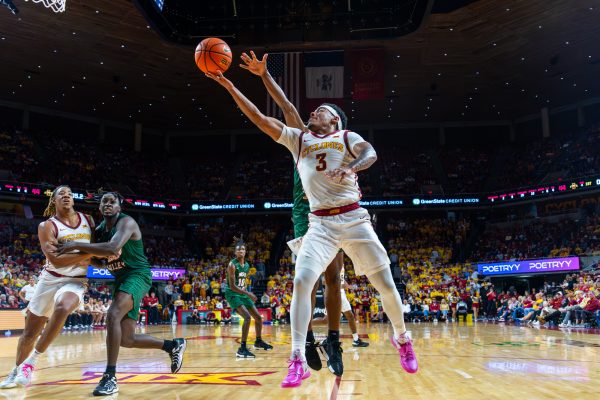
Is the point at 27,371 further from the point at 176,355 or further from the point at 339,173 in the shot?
the point at 339,173

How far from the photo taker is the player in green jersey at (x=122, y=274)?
209 inches

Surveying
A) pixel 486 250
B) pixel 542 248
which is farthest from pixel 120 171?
pixel 542 248

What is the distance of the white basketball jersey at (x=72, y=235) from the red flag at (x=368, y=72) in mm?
22028

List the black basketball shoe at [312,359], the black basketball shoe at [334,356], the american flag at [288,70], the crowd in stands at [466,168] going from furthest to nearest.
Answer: the crowd in stands at [466,168]
the american flag at [288,70]
the black basketball shoe at [312,359]
the black basketball shoe at [334,356]

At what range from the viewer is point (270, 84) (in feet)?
18.1

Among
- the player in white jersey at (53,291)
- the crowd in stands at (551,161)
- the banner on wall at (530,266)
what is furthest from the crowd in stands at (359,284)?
the player in white jersey at (53,291)

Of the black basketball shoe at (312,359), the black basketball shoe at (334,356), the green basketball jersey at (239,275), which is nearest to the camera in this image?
the black basketball shoe at (334,356)

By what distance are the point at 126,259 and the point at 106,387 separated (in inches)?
52.7

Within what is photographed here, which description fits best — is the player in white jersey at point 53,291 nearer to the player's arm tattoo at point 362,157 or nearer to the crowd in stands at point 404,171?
the player's arm tattoo at point 362,157

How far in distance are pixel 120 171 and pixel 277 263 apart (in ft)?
42.4

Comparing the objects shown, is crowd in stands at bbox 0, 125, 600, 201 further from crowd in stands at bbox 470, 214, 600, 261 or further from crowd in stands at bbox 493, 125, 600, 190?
crowd in stands at bbox 470, 214, 600, 261

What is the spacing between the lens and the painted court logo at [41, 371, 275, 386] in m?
5.89

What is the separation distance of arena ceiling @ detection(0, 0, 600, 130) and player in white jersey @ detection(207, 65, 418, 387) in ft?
65.7

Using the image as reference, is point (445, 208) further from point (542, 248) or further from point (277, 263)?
point (277, 263)
